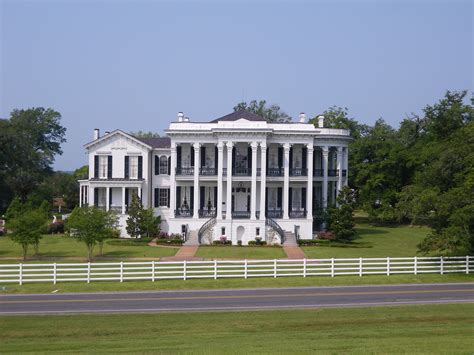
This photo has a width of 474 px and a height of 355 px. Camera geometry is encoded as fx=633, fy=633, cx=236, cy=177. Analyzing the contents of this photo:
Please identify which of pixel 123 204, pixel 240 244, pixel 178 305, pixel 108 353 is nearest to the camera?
pixel 108 353

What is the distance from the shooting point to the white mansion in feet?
171

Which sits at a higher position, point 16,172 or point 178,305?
point 16,172

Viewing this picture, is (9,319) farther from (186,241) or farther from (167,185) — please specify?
(167,185)

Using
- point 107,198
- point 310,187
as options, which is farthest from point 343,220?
point 107,198

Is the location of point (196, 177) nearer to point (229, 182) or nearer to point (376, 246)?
point (229, 182)

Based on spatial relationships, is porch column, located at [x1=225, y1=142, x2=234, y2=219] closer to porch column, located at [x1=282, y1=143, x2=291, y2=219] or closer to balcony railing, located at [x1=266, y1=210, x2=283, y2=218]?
balcony railing, located at [x1=266, y1=210, x2=283, y2=218]

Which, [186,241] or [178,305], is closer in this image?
[178,305]

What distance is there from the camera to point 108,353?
1695cm

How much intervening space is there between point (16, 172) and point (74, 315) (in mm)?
58289

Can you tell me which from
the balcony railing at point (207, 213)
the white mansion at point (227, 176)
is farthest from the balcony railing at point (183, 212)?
the balcony railing at point (207, 213)

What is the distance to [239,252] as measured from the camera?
4528 cm

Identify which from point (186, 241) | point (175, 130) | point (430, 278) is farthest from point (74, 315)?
point (175, 130)

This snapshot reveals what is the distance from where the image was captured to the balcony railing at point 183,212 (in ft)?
178

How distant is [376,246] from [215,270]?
2067cm
